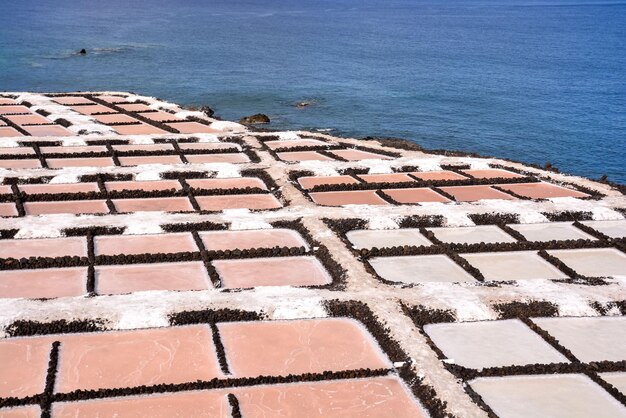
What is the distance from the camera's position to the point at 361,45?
72.1 metres

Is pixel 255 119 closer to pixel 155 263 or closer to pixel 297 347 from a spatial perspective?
pixel 155 263

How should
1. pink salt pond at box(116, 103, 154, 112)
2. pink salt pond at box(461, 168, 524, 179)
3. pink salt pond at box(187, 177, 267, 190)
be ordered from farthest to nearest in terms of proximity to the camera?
pink salt pond at box(116, 103, 154, 112)
pink salt pond at box(461, 168, 524, 179)
pink salt pond at box(187, 177, 267, 190)

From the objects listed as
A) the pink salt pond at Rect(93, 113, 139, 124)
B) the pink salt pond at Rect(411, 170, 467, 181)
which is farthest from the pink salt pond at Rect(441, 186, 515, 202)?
the pink salt pond at Rect(93, 113, 139, 124)

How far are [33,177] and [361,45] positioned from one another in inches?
2295

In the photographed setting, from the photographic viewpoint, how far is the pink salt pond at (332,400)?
8852 mm

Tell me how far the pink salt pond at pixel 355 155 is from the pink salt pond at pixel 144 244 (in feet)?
24.4

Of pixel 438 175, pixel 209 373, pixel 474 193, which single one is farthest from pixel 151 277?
pixel 438 175

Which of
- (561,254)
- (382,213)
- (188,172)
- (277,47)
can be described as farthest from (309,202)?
(277,47)

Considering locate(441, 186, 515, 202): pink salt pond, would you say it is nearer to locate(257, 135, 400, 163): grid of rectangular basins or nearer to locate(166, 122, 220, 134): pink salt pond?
locate(257, 135, 400, 163): grid of rectangular basins

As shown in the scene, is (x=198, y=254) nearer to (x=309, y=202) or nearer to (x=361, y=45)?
(x=309, y=202)

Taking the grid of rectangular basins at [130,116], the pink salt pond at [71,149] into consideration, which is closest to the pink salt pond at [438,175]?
the grid of rectangular basins at [130,116]

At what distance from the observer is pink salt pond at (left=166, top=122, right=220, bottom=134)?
23359 millimetres

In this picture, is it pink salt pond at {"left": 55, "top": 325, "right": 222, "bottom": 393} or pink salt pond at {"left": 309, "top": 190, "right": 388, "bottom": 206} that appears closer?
pink salt pond at {"left": 55, "top": 325, "right": 222, "bottom": 393}

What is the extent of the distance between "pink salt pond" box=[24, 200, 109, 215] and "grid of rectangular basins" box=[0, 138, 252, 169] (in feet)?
8.69
